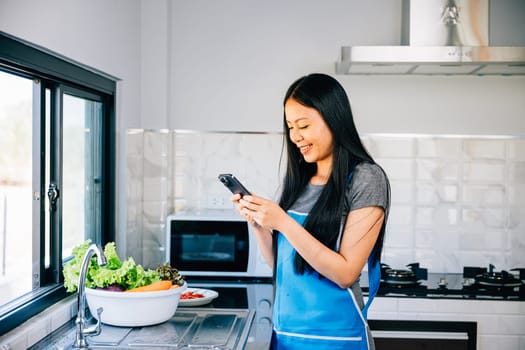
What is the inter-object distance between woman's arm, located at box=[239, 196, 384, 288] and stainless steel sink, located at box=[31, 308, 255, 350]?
0.50m

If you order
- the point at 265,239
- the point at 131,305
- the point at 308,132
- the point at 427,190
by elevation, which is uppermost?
the point at 308,132

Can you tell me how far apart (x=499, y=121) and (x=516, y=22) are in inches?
19.8

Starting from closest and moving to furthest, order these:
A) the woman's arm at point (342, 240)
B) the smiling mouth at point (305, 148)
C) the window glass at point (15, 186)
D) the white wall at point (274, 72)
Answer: the woman's arm at point (342, 240)
the smiling mouth at point (305, 148)
the window glass at point (15, 186)
the white wall at point (274, 72)

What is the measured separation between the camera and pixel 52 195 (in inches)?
101

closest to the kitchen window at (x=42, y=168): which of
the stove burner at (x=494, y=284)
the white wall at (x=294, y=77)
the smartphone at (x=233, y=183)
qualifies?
the white wall at (x=294, y=77)

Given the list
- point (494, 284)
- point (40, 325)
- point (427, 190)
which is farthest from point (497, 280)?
point (40, 325)

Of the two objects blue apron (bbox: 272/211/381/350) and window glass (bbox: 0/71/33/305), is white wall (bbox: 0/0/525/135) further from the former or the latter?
blue apron (bbox: 272/211/381/350)

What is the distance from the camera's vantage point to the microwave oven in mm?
3283

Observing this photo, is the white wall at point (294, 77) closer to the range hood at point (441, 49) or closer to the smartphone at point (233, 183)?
the range hood at point (441, 49)

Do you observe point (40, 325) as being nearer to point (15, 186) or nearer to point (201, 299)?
point (15, 186)

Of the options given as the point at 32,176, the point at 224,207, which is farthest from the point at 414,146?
the point at 32,176

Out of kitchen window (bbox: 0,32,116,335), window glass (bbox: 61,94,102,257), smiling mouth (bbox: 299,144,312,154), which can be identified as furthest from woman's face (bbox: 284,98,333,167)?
window glass (bbox: 61,94,102,257)

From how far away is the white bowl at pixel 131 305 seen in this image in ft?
7.51

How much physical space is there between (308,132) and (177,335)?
0.85 m
